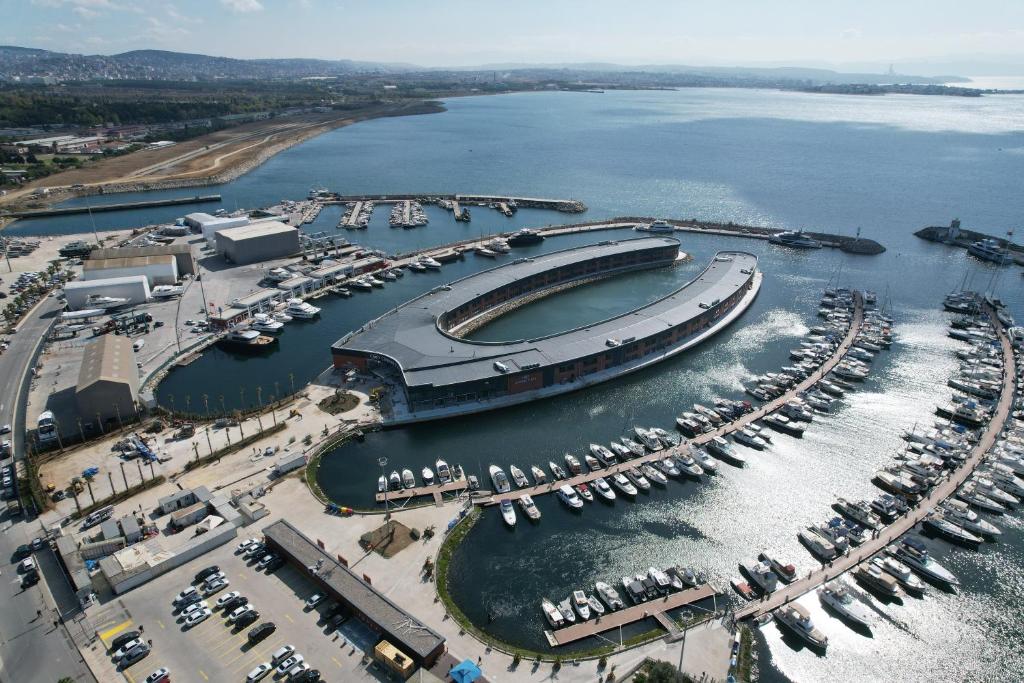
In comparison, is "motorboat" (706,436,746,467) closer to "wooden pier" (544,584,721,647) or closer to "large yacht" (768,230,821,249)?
"wooden pier" (544,584,721,647)

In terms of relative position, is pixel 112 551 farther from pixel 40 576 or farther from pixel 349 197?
pixel 349 197

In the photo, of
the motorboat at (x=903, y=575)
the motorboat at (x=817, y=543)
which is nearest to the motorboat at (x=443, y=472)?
the motorboat at (x=817, y=543)

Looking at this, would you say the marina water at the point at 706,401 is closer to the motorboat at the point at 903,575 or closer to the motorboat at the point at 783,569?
the motorboat at the point at 903,575

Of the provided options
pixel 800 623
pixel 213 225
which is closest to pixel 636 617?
pixel 800 623

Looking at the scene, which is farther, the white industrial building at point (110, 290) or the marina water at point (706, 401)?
the white industrial building at point (110, 290)

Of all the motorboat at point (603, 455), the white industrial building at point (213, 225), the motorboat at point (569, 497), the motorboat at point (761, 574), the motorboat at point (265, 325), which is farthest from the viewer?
the white industrial building at point (213, 225)

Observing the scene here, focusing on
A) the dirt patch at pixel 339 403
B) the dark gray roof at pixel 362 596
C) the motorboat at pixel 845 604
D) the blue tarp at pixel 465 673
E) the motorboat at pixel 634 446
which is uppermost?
the dirt patch at pixel 339 403

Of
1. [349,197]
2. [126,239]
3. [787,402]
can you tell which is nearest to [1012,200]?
[787,402]
